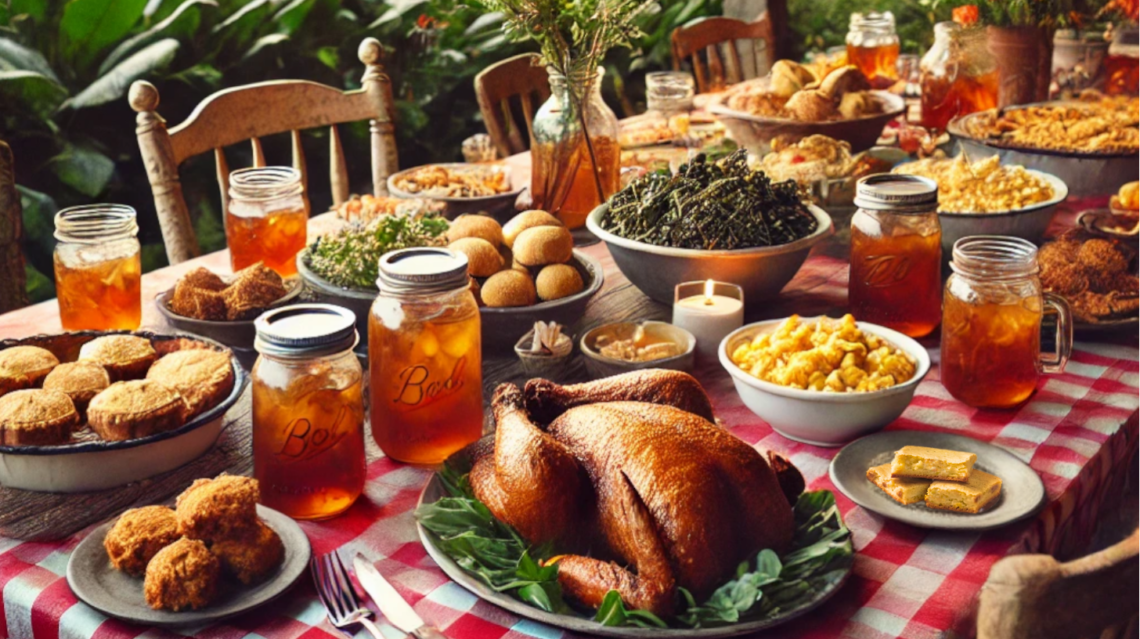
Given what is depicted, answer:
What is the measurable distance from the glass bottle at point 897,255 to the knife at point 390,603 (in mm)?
1025

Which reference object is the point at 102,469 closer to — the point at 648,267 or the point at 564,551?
the point at 564,551

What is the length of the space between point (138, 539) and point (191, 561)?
81 millimetres

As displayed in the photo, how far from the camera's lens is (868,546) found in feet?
4.04

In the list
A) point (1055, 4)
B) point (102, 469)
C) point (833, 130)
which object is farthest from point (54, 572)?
point (1055, 4)

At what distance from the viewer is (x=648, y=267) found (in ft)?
6.21

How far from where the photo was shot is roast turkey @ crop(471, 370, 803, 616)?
41.1 inches

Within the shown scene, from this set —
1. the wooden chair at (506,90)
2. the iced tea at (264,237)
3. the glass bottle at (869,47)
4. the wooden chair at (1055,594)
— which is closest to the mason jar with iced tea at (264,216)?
the iced tea at (264,237)

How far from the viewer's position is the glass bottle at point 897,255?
70.1 inches

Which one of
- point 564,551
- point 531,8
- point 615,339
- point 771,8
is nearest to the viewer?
point 564,551

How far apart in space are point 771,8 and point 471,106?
4.98ft

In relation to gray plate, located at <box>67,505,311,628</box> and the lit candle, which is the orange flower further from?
gray plate, located at <box>67,505,311,628</box>

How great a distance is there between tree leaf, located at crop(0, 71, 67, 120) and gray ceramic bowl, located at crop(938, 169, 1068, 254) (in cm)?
306

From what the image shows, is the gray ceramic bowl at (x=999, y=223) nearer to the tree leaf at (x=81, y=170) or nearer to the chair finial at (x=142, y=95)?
the chair finial at (x=142, y=95)

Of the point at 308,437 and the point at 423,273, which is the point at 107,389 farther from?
the point at 423,273
